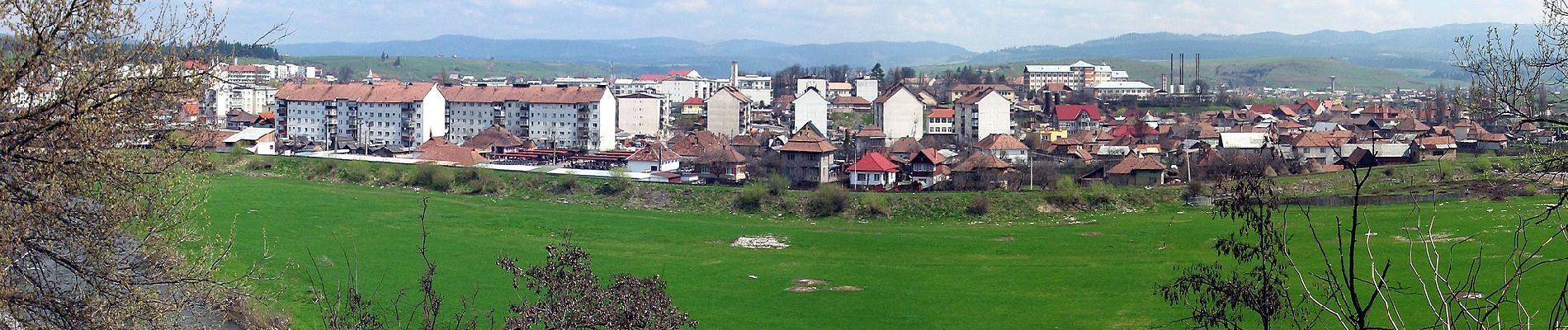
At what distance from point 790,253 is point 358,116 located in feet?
67.6

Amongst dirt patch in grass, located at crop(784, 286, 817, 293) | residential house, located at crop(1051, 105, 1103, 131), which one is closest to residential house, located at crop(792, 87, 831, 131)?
residential house, located at crop(1051, 105, 1103, 131)

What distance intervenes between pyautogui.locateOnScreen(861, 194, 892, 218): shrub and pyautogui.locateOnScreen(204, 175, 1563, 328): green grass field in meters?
0.52

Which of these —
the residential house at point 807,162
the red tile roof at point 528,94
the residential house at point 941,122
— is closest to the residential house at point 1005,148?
the residential house at point 807,162

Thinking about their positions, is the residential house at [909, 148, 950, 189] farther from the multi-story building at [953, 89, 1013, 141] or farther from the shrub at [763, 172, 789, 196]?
the multi-story building at [953, 89, 1013, 141]

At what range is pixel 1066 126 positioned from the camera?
36688 millimetres

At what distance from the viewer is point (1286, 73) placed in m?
85.8

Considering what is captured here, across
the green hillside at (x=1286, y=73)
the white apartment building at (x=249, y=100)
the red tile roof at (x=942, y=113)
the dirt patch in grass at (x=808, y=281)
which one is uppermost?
the green hillside at (x=1286, y=73)

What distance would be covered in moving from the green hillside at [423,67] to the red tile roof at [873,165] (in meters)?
51.7

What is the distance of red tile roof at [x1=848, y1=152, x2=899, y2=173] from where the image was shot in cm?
2181

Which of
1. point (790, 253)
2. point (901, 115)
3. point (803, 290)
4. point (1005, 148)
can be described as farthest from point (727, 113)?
point (803, 290)

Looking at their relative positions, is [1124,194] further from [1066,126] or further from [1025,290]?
[1066,126]

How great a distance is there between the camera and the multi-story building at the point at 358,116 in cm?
3303

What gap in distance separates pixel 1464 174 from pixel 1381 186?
267cm

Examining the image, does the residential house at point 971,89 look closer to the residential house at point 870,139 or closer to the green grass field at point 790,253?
the residential house at point 870,139
